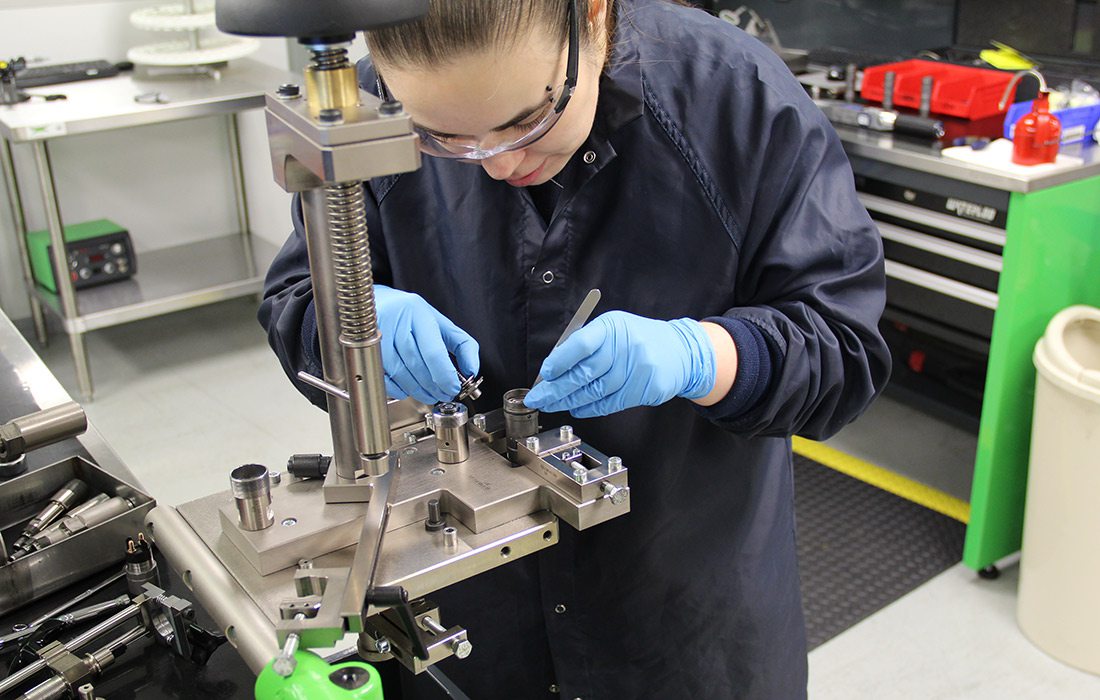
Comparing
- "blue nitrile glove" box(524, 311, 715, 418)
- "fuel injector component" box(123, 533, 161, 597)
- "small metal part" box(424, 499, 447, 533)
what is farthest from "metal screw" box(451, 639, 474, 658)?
"fuel injector component" box(123, 533, 161, 597)

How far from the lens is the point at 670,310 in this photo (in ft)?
3.78

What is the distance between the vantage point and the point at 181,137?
3898 mm

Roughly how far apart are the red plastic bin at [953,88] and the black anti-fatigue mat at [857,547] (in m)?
0.97

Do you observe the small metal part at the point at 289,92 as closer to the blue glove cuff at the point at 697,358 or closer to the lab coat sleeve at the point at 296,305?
the lab coat sleeve at the point at 296,305

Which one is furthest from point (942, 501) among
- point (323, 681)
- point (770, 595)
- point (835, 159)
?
point (323, 681)

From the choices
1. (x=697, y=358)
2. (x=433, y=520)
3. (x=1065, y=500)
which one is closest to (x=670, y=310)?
(x=697, y=358)

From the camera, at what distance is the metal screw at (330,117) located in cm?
68

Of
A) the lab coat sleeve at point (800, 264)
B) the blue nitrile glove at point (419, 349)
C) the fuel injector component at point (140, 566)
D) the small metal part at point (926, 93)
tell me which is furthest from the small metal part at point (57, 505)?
the small metal part at point (926, 93)

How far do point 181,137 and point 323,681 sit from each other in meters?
3.53

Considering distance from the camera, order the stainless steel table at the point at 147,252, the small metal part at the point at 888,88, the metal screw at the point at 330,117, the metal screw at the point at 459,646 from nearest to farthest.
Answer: the metal screw at the point at 330,117, the metal screw at the point at 459,646, the small metal part at the point at 888,88, the stainless steel table at the point at 147,252

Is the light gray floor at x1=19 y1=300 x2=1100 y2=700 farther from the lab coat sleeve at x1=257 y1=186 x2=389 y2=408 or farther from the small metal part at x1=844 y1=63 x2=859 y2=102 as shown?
the lab coat sleeve at x1=257 y1=186 x2=389 y2=408

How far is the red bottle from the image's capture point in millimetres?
2139

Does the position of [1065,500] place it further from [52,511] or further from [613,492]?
[52,511]

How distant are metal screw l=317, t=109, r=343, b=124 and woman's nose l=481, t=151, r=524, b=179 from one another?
352 millimetres
